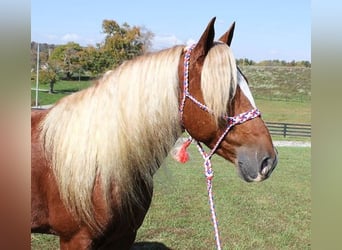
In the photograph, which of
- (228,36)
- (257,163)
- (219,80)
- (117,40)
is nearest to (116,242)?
(257,163)

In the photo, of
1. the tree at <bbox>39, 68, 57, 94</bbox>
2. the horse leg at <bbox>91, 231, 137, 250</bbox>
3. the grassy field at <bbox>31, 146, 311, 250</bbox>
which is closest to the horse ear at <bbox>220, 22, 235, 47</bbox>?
the grassy field at <bbox>31, 146, 311, 250</bbox>

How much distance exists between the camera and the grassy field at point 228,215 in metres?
3.80

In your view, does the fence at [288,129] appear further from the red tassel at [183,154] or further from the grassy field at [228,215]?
the red tassel at [183,154]

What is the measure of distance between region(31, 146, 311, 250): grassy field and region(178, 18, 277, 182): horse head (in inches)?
14.3

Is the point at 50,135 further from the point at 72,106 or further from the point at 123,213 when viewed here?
the point at 123,213

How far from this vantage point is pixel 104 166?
1635 mm

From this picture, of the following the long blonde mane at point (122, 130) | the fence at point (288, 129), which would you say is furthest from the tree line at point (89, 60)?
the fence at point (288, 129)

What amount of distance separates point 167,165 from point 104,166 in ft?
1.12

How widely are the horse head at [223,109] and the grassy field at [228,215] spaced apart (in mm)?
364

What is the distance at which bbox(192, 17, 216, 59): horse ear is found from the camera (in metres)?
1.53

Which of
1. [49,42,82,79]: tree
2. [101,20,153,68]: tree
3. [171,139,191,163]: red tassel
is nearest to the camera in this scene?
[171,139,191,163]: red tassel

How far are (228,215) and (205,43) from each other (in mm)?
3672

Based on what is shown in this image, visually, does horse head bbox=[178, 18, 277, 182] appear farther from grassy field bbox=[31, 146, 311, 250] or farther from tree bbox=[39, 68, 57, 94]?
tree bbox=[39, 68, 57, 94]

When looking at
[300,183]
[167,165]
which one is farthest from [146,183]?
[300,183]
